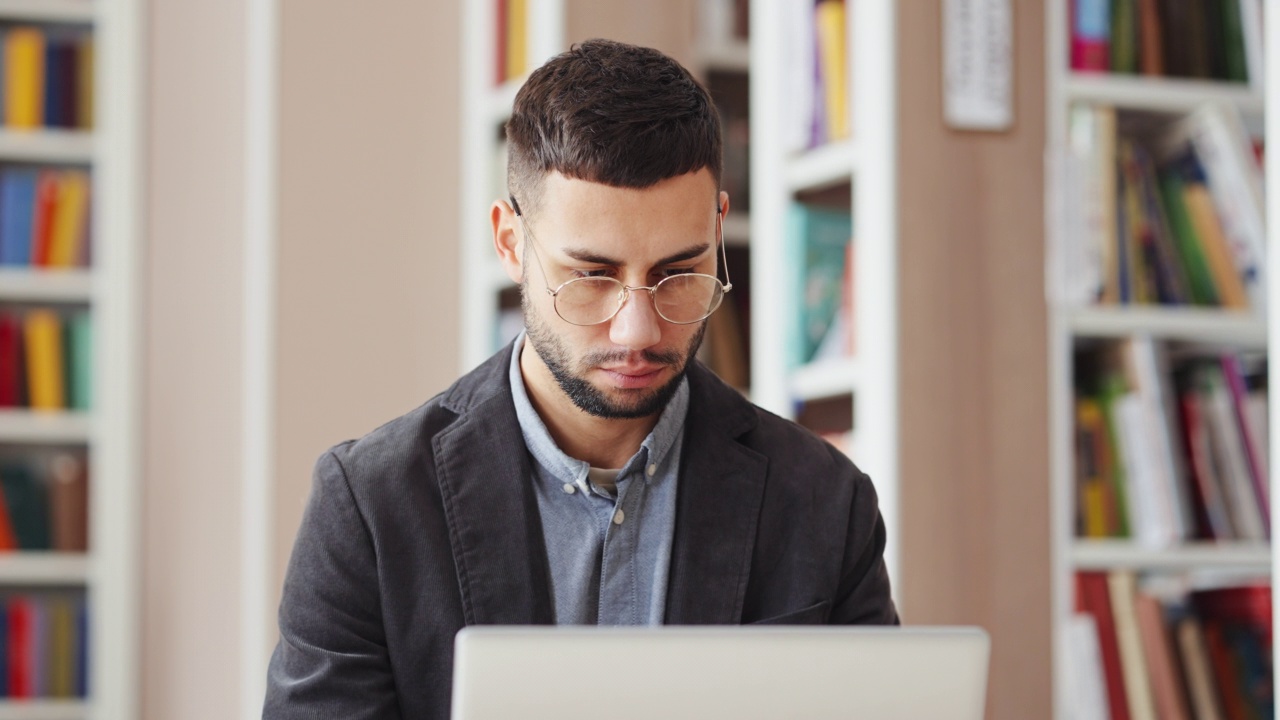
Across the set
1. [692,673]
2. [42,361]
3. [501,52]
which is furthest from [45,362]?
[692,673]

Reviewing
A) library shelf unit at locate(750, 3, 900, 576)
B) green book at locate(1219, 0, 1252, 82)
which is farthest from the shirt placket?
green book at locate(1219, 0, 1252, 82)

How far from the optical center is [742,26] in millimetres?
3309

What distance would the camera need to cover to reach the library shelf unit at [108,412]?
3.79 meters

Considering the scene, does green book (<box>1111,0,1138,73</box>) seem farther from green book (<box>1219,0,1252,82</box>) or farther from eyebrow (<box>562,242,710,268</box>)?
eyebrow (<box>562,242,710,268</box>)

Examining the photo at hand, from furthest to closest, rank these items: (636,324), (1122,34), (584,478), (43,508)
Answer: (43,508) → (1122,34) → (584,478) → (636,324)

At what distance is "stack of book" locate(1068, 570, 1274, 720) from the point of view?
254 centimetres

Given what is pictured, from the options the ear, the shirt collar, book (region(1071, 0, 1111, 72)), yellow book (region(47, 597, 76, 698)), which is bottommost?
yellow book (region(47, 597, 76, 698))

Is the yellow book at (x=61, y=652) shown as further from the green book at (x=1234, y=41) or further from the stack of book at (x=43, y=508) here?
the green book at (x=1234, y=41)

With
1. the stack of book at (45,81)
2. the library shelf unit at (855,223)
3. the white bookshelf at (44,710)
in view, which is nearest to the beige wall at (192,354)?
the white bookshelf at (44,710)

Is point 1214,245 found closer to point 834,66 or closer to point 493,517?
point 834,66

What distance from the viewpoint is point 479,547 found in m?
1.54

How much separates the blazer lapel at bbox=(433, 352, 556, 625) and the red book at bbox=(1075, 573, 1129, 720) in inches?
52.2

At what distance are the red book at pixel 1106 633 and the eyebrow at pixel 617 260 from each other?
52.6 inches

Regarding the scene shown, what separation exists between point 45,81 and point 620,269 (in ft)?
9.81
